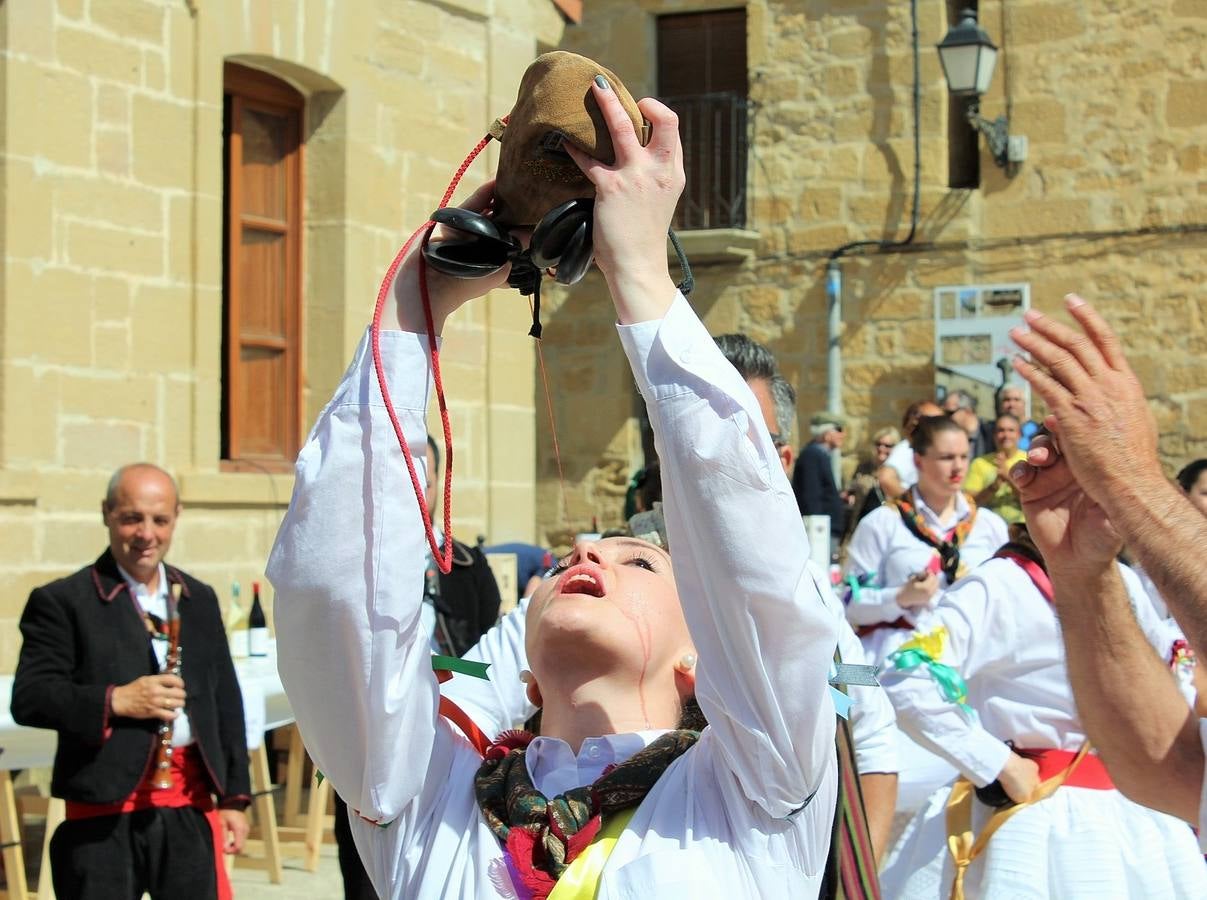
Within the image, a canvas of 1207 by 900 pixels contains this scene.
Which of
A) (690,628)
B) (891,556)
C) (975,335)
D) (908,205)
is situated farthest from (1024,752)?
(908,205)

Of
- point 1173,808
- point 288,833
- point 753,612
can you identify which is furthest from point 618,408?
point 753,612

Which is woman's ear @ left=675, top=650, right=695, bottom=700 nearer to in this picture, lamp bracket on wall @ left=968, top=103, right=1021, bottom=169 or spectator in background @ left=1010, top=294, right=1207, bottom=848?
spectator in background @ left=1010, top=294, right=1207, bottom=848

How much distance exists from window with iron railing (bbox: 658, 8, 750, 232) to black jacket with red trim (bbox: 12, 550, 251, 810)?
416 inches

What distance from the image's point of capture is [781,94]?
14.8 metres

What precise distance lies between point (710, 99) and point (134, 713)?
1128 cm

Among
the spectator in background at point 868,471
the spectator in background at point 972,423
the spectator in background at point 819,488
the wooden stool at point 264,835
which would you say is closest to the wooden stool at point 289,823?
the wooden stool at point 264,835

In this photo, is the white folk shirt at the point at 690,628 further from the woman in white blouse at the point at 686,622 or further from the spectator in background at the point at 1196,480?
the spectator in background at the point at 1196,480

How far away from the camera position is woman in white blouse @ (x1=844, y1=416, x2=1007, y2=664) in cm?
668

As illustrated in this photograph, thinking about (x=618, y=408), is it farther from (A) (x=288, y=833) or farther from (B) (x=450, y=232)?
(B) (x=450, y=232)

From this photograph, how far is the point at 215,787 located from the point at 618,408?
1042 centimetres

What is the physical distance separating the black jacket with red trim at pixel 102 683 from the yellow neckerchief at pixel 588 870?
9.51ft

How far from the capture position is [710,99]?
15.0m

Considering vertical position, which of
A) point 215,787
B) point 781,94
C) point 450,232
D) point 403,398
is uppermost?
point 781,94

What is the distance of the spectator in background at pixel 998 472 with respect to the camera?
30.2 ft
